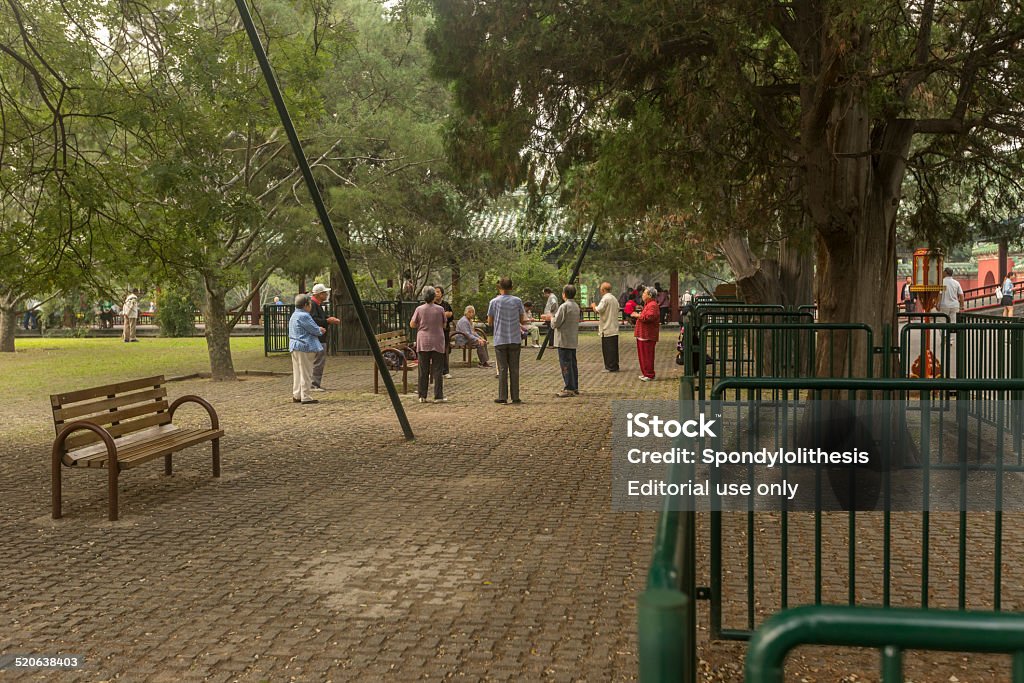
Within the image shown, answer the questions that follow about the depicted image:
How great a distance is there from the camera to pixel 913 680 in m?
4.61

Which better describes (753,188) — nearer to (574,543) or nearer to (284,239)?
(574,543)

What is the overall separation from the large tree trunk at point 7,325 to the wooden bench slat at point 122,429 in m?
26.6

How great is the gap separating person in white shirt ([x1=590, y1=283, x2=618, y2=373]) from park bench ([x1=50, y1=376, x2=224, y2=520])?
35.2 ft

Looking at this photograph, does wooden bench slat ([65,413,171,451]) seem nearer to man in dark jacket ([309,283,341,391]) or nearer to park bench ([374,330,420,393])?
man in dark jacket ([309,283,341,391])

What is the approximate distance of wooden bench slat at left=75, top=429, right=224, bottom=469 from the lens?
26.9ft

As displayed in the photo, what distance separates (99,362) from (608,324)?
48.0 feet

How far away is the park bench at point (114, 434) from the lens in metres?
8.05

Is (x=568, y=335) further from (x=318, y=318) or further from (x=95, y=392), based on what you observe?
(x=95, y=392)

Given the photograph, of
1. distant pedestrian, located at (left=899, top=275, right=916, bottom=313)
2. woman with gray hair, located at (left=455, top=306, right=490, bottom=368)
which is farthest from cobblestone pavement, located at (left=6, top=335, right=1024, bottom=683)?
distant pedestrian, located at (left=899, top=275, right=916, bottom=313)

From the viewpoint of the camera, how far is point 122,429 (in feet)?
29.4

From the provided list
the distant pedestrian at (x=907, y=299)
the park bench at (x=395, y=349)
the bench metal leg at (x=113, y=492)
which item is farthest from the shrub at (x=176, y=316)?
the bench metal leg at (x=113, y=492)

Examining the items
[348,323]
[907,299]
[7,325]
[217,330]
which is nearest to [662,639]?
[217,330]

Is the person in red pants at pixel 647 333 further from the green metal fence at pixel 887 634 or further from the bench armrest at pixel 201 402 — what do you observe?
the green metal fence at pixel 887 634

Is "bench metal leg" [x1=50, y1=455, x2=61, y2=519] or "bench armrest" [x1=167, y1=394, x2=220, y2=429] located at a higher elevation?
"bench armrest" [x1=167, y1=394, x2=220, y2=429]
